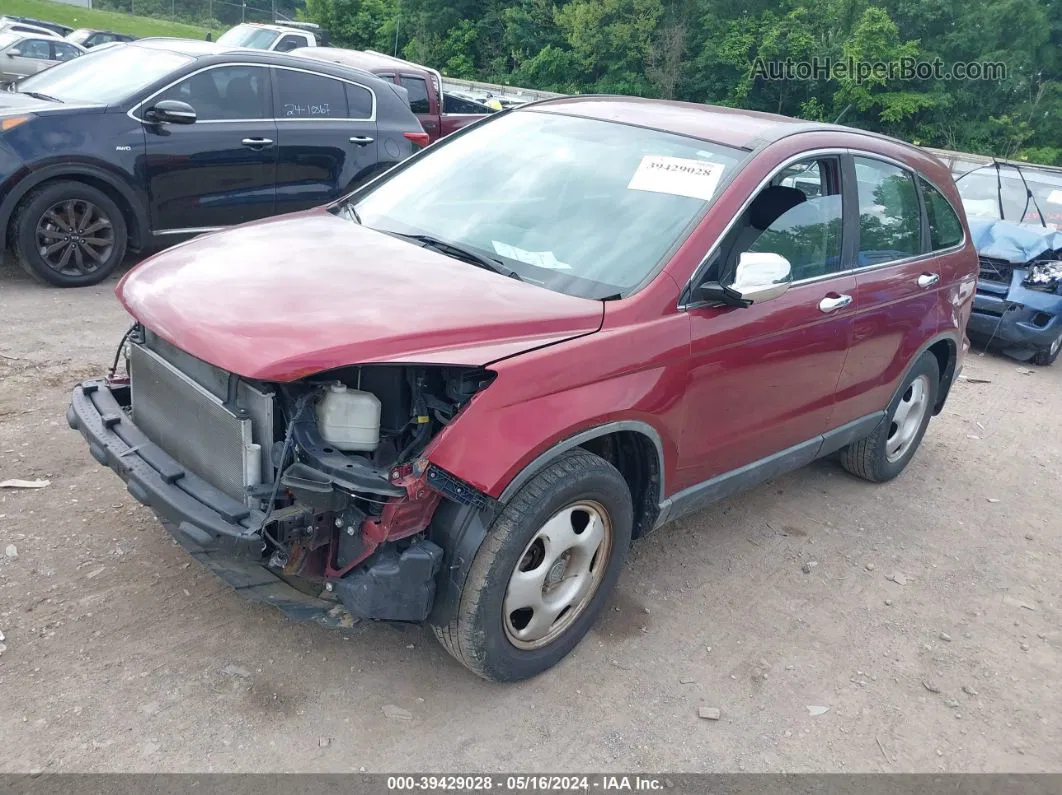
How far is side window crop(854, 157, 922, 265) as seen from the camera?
4.41m

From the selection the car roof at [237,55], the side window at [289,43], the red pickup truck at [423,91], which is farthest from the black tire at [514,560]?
the side window at [289,43]

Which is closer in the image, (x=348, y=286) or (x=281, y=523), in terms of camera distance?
(x=281, y=523)

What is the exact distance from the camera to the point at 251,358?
2.65 m

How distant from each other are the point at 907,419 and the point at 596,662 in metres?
2.98

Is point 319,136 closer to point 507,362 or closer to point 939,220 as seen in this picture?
point 939,220

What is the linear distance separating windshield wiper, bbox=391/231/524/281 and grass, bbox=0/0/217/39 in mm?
43334

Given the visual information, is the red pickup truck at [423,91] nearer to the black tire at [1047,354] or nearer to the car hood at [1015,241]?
the car hood at [1015,241]

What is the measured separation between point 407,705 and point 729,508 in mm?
2393

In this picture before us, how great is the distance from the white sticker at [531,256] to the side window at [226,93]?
4640mm

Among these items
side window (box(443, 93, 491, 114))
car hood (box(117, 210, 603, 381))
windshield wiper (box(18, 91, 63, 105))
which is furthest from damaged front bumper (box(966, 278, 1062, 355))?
windshield wiper (box(18, 91, 63, 105))

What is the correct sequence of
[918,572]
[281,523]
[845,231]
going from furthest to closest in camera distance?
[918,572] → [845,231] → [281,523]

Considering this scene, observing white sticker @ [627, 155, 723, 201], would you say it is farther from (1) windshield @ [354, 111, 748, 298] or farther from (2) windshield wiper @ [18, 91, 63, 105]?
(2) windshield wiper @ [18, 91, 63, 105]

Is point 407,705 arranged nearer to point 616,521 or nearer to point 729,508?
point 616,521

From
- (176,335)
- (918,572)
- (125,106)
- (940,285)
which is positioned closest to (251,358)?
(176,335)
